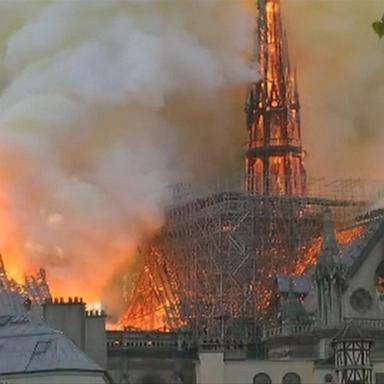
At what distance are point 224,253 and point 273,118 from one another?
75.5 ft

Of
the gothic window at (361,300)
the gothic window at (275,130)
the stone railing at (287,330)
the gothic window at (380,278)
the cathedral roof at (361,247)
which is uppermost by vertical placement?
the gothic window at (275,130)

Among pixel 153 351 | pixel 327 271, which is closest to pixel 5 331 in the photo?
pixel 153 351

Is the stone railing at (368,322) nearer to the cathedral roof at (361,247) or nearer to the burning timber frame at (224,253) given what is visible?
the cathedral roof at (361,247)

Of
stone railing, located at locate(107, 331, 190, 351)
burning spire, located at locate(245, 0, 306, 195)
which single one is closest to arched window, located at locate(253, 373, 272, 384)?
stone railing, located at locate(107, 331, 190, 351)

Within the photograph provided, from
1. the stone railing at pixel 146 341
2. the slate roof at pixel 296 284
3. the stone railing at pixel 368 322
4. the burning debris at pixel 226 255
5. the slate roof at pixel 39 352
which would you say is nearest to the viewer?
the slate roof at pixel 39 352

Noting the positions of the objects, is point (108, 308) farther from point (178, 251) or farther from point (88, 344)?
point (88, 344)

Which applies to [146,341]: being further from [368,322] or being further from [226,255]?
[368,322]

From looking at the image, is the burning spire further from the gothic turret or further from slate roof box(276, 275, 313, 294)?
the gothic turret

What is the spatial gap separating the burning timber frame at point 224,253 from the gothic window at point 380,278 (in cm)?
805

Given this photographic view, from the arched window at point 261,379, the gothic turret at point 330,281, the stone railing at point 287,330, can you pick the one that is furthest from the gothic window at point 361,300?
the arched window at point 261,379

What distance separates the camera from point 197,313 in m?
85.4

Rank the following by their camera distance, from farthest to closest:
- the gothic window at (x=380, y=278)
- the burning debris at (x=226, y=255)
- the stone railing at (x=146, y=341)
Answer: the burning debris at (x=226, y=255) → the gothic window at (x=380, y=278) → the stone railing at (x=146, y=341)

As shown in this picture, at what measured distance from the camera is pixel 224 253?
85.5 meters

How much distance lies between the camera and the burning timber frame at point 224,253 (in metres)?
85.0
